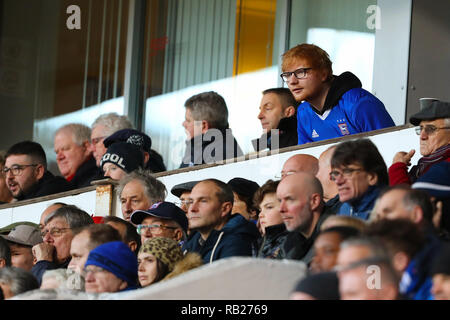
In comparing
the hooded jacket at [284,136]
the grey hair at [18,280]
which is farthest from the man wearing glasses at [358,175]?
the hooded jacket at [284,136]

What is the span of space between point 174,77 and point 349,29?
310 cm

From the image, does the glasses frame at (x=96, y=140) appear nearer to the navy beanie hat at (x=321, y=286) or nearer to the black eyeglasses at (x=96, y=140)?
the black eyeglasses at (x=96, y=140)

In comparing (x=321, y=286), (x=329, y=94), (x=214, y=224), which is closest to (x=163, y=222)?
(x=214, y=224)

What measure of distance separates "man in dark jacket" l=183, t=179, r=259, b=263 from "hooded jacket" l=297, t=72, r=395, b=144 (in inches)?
39.4

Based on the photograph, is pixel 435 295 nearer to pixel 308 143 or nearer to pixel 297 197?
pixel 297 197

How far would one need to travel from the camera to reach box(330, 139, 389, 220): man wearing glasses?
4844 millimetres

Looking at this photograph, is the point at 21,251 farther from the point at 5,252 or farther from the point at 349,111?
the point at 349,111

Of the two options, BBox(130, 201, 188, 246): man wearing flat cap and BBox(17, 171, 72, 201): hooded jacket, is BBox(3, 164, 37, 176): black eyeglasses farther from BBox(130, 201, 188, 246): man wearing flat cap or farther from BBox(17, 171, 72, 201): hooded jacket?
BBox(130, 201, 188, 246): man wearing flat cap

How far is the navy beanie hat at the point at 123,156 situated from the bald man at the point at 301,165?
2.13 metres

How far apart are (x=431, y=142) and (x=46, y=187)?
4.40m

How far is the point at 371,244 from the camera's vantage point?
350cm

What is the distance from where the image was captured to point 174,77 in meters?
12.4

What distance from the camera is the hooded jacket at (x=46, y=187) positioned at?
8.84 metres

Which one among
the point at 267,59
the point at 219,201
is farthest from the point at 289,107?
the point at 267,59
